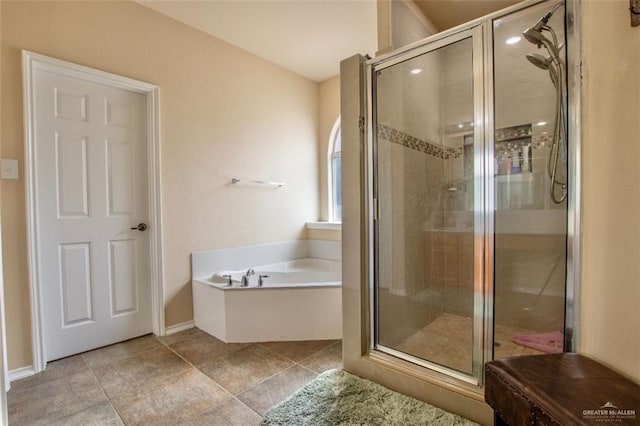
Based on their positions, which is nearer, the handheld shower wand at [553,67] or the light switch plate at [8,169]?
the handheld shower wand at [553,67]

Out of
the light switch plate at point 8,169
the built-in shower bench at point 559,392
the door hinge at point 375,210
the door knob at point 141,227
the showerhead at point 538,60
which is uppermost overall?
the showerhead at point 538,60

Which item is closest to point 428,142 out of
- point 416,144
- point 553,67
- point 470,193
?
point 416,144

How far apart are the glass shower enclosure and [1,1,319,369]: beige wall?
5.40 feet

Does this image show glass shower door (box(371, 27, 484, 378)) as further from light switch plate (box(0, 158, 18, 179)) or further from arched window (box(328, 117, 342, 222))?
light switch plate (box(0, 158, 18, 179))

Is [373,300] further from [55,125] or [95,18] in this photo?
[95,18]

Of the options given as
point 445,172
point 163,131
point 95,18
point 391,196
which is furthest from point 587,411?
point 95,18

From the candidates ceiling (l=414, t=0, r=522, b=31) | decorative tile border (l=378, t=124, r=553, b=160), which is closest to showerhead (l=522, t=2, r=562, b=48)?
decorative tile border (l=378, t=124, r=553, b=160)

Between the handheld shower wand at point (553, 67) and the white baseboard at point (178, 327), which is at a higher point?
the handheld shower wand at point (553, 67)

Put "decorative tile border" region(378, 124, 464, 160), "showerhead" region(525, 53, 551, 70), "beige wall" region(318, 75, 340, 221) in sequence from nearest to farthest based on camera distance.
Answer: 1. "showerhead" region(525, 53, 551, 70)
2. "decorative tile border" region(378, 124, 464, 160)
3. "beige wall" region(318, 75, 340, 221)

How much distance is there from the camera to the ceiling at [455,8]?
226 centimetres

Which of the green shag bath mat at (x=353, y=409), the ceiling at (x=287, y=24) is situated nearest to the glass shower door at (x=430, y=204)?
the green shag bath mat at (x=353, y=409)

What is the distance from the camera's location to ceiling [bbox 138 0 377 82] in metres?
2.32

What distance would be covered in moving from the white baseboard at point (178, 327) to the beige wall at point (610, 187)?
264 centimetres

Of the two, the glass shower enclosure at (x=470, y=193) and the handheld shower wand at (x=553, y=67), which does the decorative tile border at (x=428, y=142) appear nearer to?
the glass shower enclosure at (x=470, y=193)
